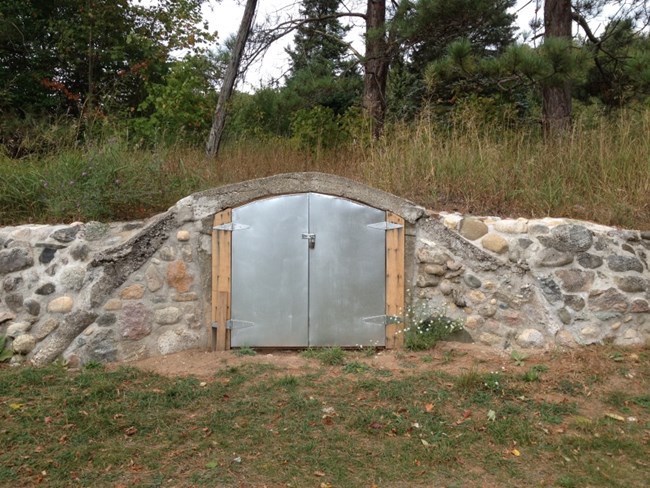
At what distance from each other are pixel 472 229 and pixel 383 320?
1221mm

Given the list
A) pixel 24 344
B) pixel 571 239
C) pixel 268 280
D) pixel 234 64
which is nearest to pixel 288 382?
pixel 268 280

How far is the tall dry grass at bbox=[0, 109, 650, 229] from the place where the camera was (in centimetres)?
613

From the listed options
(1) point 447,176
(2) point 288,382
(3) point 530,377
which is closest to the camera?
(2) point 288,382

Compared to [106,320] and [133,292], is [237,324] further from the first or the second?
[106,320]

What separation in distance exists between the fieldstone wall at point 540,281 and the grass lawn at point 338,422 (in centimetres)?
31

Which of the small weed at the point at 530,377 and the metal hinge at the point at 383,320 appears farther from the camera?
the metal hinge at the point at 383,320

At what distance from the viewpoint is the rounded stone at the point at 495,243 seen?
571 cm

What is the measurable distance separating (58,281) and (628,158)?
19.8ft

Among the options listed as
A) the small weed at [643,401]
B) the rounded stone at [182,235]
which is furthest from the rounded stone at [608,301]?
the rounded stone at [182,235]

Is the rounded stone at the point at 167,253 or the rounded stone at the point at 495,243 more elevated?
the rounded stone at the point at 495,243

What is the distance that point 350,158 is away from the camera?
27.6 ft

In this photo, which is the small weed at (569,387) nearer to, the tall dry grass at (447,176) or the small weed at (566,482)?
the small weed at (566,482)

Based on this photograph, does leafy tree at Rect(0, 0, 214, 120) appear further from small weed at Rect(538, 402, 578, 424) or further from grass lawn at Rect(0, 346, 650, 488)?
small weed at Rect(538, 402, 578, 424)

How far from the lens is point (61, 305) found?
5.42m
